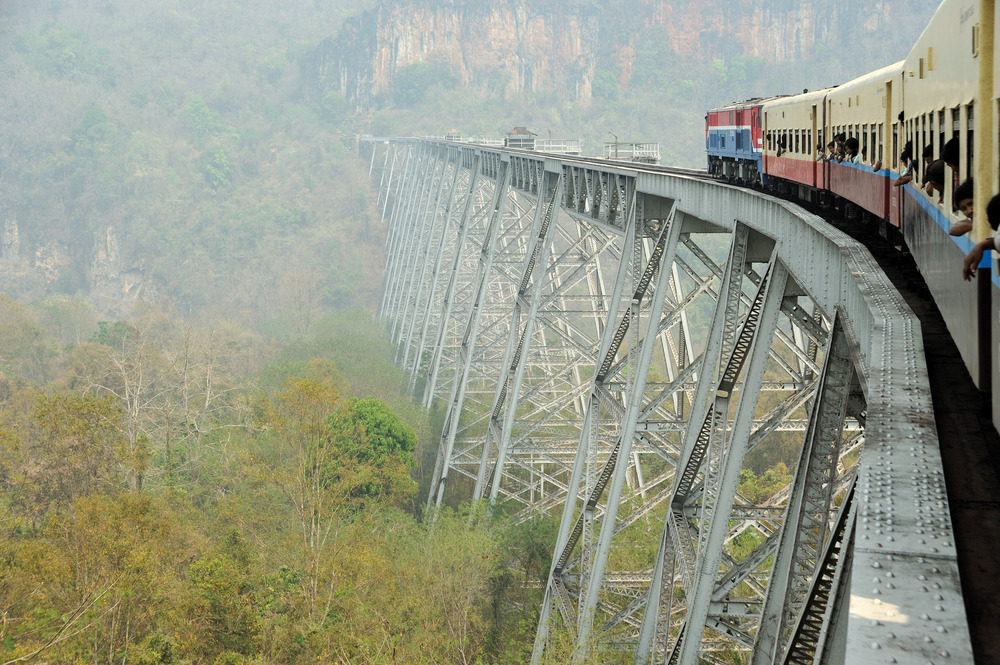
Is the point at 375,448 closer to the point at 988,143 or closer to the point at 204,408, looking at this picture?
the point at 204,408

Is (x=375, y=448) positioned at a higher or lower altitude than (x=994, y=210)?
lower

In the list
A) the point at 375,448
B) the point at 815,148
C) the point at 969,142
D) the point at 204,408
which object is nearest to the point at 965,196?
the point at 969,142

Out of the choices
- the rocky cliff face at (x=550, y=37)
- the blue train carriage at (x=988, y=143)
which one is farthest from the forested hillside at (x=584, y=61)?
the blue train carriage at (x=988, y=143)

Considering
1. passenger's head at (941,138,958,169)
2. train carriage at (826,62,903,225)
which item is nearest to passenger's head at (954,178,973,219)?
passenger's head at (941,138,958,169)

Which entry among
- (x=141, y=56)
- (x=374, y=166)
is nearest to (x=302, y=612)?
(x=374, y=166)

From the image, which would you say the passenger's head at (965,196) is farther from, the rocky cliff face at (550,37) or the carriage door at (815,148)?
the rocky cliff face at (550,37)

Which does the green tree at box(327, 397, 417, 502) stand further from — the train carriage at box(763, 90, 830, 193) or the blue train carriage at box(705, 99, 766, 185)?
the train carriage at box(763, 90, 830, 193)
